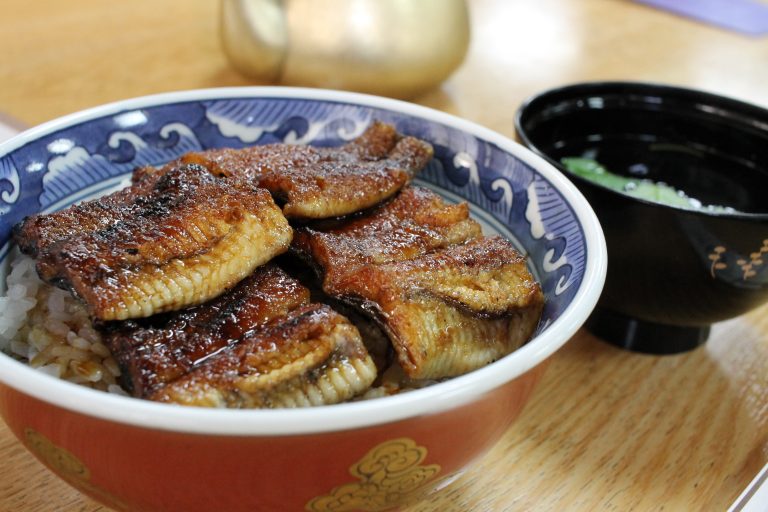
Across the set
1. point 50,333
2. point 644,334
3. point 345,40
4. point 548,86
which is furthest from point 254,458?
point 548,86

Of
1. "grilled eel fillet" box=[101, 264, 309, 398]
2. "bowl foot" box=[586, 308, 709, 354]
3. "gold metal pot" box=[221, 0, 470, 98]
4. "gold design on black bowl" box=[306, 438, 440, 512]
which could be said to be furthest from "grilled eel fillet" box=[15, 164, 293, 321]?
"gold metal pot" box=[221, 0, 470, 98]

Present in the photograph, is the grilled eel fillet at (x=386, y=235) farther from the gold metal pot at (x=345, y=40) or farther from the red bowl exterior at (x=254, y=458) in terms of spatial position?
the gold metal pot at (x=345, y=40)

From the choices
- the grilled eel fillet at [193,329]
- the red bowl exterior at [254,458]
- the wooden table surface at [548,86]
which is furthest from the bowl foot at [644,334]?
the grilled eel fillet at [193,329]

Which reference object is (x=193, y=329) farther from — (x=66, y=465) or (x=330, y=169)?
(x=330, y=169)

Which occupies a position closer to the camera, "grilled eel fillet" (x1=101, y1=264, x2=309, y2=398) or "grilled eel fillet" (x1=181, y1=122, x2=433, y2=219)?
"grilled eel fillet" (x1=101, y1=264, x2=309, y2=398)

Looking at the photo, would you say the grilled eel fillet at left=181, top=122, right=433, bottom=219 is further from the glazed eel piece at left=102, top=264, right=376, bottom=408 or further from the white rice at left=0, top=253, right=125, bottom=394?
the white rice at left=0, top=253, right=125, bottom=394
